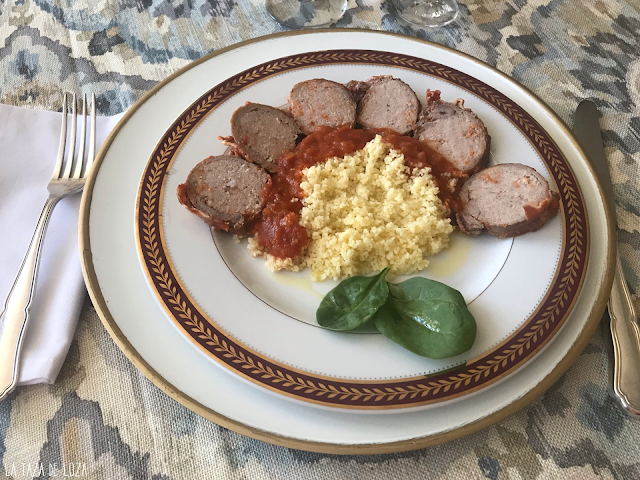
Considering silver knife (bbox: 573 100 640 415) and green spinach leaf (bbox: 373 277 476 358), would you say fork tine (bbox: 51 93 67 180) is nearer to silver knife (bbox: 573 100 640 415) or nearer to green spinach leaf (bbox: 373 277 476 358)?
green spinach leaf (bbox: 373 277 476 358)

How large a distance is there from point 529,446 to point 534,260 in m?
0.72

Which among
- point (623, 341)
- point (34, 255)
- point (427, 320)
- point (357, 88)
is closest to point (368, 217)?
point (427, 320)

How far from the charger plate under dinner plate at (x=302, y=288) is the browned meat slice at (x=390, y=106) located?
0.15m

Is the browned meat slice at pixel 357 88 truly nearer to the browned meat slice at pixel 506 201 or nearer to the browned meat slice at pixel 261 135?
the browned meat slice at pixel 261 135

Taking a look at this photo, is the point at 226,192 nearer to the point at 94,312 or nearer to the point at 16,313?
the point at 94,312

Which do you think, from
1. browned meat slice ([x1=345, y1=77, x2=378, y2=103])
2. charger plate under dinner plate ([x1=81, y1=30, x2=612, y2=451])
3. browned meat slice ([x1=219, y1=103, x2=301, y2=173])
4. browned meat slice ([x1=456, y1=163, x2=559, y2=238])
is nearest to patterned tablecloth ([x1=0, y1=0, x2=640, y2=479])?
charger plate under dinner plate ([x1=81, y1=30, x2=612, y2=451])

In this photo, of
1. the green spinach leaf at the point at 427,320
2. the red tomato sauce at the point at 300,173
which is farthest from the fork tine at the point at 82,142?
the green spinach leaf at the point at 427,320

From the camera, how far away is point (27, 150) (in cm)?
237

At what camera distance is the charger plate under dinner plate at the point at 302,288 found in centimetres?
159

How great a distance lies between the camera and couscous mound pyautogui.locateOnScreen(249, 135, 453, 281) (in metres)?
2.04

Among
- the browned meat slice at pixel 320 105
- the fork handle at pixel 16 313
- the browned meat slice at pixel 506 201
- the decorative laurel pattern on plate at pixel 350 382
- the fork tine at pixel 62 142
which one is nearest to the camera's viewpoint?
the decorative laurel pattern on plate at pixel 350 382

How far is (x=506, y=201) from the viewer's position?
2.12 metres

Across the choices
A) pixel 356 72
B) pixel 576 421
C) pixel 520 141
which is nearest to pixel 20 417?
pixel 576 421

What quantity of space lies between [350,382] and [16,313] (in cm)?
133
